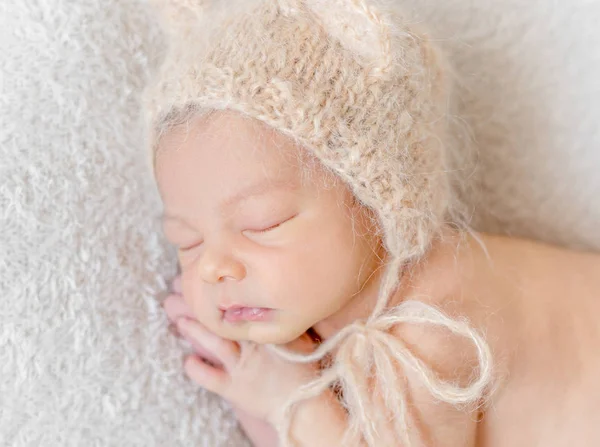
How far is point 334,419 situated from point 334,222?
29 cm

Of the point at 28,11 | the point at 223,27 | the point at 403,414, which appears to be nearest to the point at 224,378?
the point at 403,414

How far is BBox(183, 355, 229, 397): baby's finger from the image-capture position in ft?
3.75

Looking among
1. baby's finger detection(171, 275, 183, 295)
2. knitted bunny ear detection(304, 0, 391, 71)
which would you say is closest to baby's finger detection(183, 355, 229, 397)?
baby's finger detection(171, 275, 183, 295)

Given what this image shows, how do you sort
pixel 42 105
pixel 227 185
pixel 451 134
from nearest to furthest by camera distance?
pixel 227 185, pixel 42 105, pixel 451 134

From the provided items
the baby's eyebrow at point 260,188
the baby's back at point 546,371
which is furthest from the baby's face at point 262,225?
the baby's back at point 546,371

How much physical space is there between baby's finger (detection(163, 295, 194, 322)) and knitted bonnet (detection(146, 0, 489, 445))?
24 centimetres

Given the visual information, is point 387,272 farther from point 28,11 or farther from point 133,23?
point 28,11

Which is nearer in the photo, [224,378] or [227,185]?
[227,185]

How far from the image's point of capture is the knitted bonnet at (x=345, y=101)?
97cm

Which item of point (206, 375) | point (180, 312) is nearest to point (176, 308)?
point (180, 312)

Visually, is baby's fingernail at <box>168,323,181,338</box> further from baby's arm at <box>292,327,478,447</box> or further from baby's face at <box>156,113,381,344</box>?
baby's arm at <box>292,327,478,447</box>

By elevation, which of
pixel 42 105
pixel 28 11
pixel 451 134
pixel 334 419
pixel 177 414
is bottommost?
pixel 177 414

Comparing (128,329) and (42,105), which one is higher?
(42,105)

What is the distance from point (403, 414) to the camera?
1009mm
